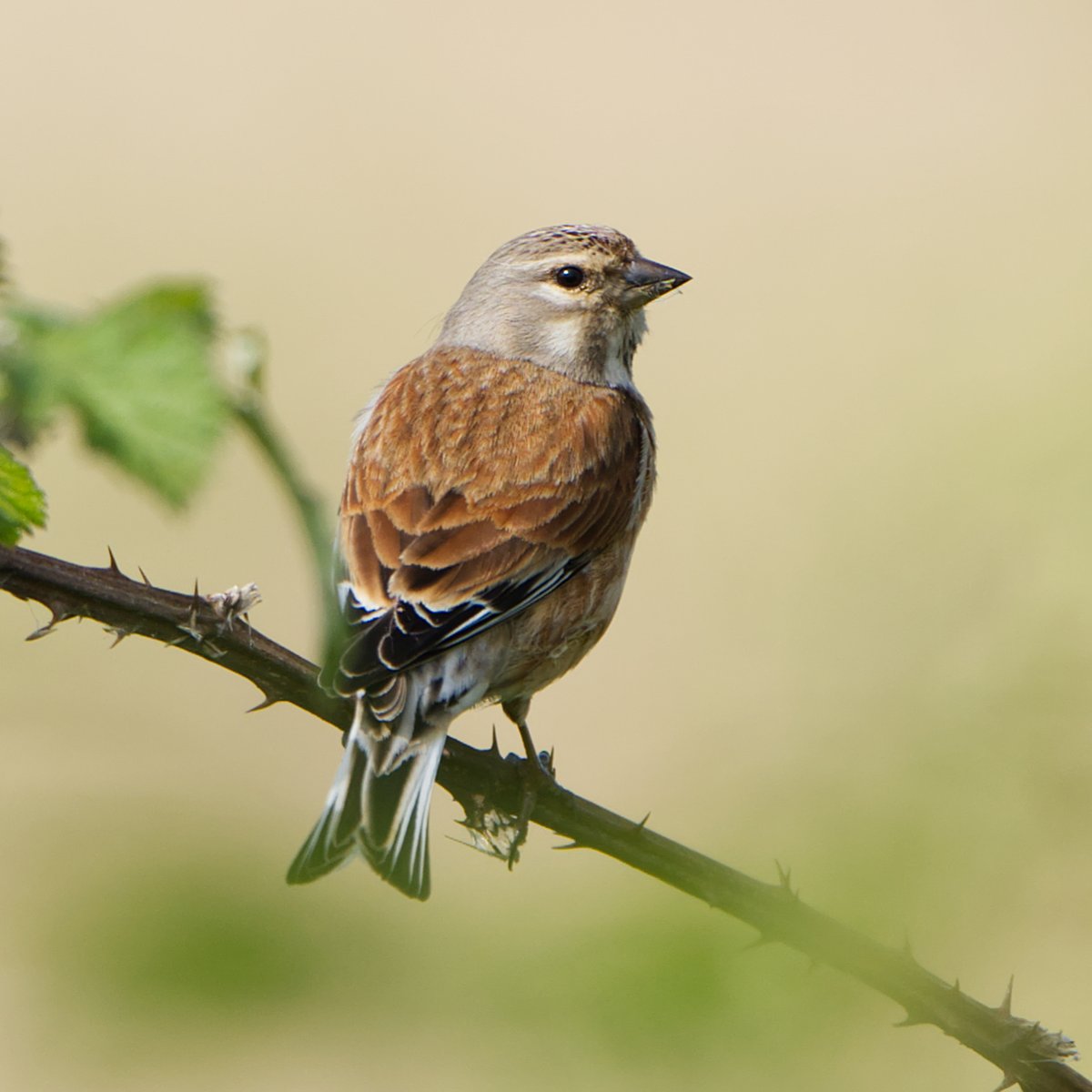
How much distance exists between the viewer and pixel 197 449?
0.92 meters

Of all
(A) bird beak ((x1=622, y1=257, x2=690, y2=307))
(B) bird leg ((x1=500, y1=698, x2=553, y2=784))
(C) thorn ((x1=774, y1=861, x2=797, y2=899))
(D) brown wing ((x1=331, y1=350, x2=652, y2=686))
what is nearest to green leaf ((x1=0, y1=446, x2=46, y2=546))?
(C) thorn ((x1=774, y1=861, x2=797, y2=899))

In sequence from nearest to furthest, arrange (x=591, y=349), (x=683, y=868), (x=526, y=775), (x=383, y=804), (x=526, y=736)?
(x=683, y=868) → (x=383, y=804) → (x=526, y=775) → (x=526, y=736) → (x=591, y=349)

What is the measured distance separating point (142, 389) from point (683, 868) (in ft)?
4.60

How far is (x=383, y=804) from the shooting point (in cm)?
275

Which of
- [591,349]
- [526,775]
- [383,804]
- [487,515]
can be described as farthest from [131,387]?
[591,349]

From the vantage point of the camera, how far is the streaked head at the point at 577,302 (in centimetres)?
433

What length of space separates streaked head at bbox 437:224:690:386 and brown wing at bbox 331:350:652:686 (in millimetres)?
165

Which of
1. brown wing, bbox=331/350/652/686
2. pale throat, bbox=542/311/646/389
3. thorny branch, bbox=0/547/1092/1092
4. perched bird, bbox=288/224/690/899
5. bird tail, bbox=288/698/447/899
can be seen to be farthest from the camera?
pale throat, bbox=542/311/646/389

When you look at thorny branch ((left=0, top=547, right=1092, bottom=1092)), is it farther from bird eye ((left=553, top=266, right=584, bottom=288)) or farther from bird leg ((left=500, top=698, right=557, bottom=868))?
bird eye ((left=553, top=266, right=584, bottom=288))

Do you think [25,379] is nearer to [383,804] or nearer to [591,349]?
[383,804]

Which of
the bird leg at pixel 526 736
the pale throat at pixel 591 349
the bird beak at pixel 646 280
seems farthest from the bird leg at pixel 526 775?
the bird beak at pixel 646 280

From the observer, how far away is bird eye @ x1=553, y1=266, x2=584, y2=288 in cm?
440

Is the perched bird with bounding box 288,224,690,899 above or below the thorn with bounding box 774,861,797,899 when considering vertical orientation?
above

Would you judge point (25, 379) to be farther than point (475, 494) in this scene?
No
